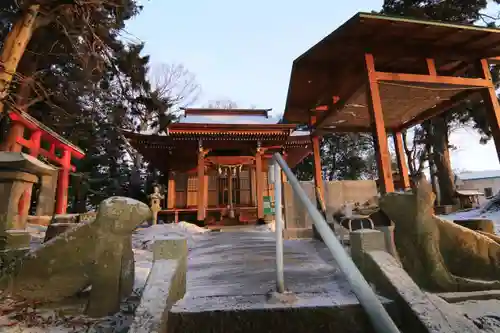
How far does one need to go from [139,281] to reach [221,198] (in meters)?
9.81

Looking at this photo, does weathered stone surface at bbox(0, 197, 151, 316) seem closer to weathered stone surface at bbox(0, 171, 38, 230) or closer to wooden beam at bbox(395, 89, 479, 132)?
weathered stone surface at bbox(0, 171, 38, 230)

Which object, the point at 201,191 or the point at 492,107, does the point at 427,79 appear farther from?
the point at 201,191

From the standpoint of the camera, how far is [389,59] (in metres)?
5.80

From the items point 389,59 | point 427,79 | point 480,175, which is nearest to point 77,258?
point 389,59

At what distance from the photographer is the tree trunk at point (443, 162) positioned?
47.8ft

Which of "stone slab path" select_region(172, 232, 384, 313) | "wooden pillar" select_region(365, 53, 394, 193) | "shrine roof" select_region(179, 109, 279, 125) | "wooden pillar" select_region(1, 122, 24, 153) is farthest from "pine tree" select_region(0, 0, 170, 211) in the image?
"wooden pillar" select_region(365, 53, 394, 193)

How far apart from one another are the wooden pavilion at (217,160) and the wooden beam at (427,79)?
5.96 m

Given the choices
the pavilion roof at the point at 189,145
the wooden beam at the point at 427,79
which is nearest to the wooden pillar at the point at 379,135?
the wooden beam at the point at 427,79

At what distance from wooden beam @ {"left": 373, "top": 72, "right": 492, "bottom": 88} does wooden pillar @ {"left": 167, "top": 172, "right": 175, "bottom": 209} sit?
10341mm

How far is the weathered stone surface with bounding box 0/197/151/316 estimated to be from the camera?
98.5 inches

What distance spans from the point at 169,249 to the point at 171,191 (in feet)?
36.1

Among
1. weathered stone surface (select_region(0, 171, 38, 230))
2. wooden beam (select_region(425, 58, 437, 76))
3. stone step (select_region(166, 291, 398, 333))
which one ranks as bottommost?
stone step (select_region(166, 291, 398, 333))

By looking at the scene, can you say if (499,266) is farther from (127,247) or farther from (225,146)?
(225,146)

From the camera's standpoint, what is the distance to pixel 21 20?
6.28m
